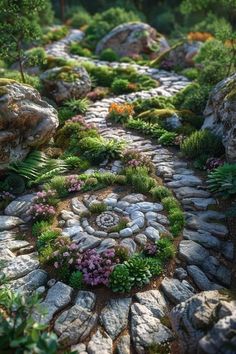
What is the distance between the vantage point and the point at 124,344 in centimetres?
688

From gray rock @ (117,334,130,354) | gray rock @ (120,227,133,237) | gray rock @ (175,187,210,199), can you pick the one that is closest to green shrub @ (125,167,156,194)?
gray rock @ (175,187,210,199)

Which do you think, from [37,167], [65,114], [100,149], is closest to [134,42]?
[65,114]

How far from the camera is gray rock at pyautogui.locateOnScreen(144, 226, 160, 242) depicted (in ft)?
28.7

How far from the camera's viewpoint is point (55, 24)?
34.8 m

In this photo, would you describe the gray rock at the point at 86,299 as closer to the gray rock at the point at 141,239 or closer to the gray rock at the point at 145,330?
the gray rock at the point at 145,330

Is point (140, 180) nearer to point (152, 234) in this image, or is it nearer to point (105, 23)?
point (152, 234)

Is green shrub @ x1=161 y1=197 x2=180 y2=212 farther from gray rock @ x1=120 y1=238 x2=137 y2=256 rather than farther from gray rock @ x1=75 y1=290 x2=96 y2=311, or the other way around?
gray rock @ x1=75 y1=290 x2=96 y2=311

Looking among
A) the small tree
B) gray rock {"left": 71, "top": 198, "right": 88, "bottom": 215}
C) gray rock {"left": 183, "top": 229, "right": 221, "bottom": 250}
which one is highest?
the small tree

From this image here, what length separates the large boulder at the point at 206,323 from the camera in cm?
552

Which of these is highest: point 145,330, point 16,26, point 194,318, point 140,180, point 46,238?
point 16,26

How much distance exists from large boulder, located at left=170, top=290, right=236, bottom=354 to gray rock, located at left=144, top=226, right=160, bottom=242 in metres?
2.25

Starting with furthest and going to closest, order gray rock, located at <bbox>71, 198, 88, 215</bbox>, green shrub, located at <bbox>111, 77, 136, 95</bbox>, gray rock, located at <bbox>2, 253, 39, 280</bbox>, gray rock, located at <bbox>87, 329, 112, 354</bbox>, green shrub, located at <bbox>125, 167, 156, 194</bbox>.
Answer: green shrub, located at <bbox>111, 77, 136, 95</bbox>, green shrub, located at <bbox>125, 167, 156, 194</bbox>, gray rock, located at <bbox>71, 198, 88, 215</bbox>, gray rock, located at <bbox>2, 253, 39, 280</bbox>, gray rock, located at <bbox>87, 329, 112, 354</bbox>

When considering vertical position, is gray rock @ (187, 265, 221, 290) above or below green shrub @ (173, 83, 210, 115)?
below

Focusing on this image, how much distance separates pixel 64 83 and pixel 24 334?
11992 millimetres
